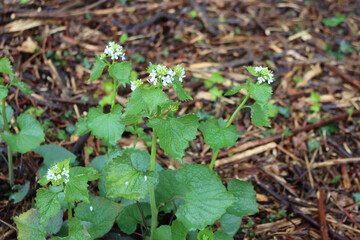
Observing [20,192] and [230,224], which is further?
[20,192]

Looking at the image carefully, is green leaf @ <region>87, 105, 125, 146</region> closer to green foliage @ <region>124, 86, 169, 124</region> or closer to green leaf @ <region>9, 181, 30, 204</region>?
green foliage @ <region>124, 86, 169, 124</region>

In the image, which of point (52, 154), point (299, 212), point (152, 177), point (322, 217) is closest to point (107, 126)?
point (152, 177)

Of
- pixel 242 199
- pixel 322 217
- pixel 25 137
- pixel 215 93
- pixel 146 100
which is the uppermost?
pixel 146 100

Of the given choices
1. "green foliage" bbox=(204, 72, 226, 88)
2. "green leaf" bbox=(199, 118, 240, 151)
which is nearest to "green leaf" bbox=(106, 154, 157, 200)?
"green leaf" bbox=(199, 118, 240, 151)

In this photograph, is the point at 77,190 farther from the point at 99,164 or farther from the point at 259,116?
the point at 259,116

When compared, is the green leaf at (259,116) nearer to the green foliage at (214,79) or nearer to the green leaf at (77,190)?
the green leaf at (77,190)

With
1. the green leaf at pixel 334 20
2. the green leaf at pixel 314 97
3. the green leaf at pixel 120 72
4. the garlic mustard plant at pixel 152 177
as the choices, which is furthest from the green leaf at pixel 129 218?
the green leaf at pixel 334 20

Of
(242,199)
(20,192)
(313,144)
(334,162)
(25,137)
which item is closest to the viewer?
(242,199)
